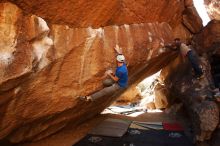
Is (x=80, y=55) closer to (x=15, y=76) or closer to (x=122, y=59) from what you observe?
(x=122, y=59)

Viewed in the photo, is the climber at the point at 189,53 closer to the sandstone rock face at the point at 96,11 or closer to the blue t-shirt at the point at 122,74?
the sandstone rock face at the point at 96,11

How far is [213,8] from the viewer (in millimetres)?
12875

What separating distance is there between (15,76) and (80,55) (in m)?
1.84

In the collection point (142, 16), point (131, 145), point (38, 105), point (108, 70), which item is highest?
point (142, 16)

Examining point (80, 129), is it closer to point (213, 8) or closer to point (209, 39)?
point (209, 39)

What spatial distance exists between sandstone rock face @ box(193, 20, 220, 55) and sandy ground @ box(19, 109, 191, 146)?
9.24 feet

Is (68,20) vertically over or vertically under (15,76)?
over

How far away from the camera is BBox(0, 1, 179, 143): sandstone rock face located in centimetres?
548

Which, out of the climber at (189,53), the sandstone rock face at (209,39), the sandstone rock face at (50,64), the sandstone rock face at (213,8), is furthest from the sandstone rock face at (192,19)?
the sandstone rock face at (50,64)

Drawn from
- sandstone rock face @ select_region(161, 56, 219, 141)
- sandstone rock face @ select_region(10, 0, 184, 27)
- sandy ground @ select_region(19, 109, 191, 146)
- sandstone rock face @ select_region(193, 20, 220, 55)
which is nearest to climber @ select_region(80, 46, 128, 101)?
sandstone rock face @ select_region(10, 0, 184, 27)

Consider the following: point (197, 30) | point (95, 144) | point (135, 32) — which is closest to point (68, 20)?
point (135, 32)

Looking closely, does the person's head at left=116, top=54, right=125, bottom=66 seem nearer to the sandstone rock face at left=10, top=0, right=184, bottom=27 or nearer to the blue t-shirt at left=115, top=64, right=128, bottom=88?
the blue t-shirt at left=115, top=64, right=128, bottom=88

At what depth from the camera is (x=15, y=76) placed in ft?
18.1

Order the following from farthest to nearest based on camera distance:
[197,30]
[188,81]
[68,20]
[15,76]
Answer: [197,30] < [188,81] < [68,20] < [15,76]
